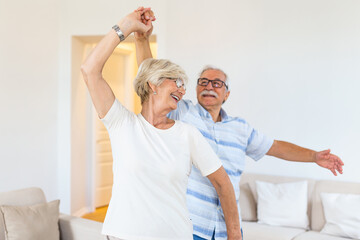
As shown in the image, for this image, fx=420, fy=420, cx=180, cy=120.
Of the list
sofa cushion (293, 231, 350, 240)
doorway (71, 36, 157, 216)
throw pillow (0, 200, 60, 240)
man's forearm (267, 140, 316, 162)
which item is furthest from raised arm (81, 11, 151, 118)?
doorway (71, 36, 157, 216)

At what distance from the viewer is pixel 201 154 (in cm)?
153

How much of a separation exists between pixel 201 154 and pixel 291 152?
0.93 metres

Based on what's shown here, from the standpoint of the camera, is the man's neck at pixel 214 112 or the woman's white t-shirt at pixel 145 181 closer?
the woman's white t-shirt at pixel 145 181

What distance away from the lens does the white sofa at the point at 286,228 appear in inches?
132

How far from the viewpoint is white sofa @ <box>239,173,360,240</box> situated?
335 cm

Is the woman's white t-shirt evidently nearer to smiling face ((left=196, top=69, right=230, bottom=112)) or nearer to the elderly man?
the elderly man

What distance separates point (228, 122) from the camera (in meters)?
2.06

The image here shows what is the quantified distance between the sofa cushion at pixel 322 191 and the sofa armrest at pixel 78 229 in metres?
1.81

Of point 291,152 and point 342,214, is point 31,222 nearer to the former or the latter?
point 291,152

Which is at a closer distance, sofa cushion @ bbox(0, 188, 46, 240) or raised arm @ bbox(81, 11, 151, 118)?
raised arm @ bbox(81, 11, 151, 118)

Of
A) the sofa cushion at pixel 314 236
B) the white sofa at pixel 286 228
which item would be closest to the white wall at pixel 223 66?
the white sofa at pixel 286 228

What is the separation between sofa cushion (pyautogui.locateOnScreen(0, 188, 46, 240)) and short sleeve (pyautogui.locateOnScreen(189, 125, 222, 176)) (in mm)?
1797

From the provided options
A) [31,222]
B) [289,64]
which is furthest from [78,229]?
[289,64]

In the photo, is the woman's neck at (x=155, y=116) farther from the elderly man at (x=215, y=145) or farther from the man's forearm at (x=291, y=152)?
the man's forearm at (x=291, y=152)
